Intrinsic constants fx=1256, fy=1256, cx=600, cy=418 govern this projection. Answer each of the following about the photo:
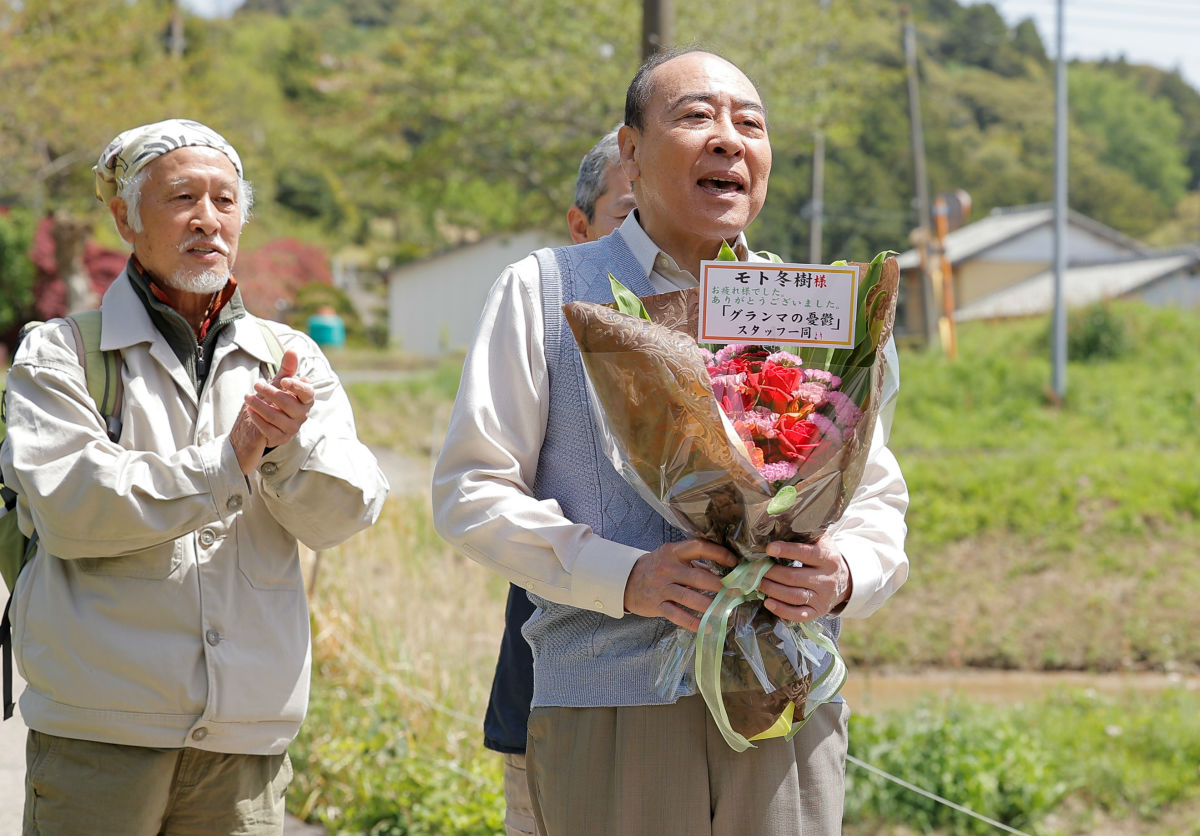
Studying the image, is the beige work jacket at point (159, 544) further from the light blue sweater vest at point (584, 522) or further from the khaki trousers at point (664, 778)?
the khaki trousers at point (664, 778)

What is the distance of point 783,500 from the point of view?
5.78 feet

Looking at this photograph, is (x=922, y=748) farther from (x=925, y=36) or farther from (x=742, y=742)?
(x=925, y=36)

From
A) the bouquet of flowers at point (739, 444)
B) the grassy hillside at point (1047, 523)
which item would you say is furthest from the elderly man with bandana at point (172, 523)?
the grassy hillside at point (1047, 523)

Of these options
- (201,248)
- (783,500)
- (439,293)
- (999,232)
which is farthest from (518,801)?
(999,232)

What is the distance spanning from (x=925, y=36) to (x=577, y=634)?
57.8 m

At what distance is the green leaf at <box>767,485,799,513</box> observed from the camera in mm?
1761

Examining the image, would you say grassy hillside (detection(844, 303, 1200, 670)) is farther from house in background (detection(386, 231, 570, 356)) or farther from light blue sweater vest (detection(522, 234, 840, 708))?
house in background (detection(386, 231, 570, 356))

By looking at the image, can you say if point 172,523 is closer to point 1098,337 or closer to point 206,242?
point 206,242

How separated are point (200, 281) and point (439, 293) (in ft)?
116

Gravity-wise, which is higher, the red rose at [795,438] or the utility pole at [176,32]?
the utility pole at [176,32]

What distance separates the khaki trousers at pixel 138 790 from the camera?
91.4 inches

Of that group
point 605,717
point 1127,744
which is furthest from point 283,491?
point 1127,744

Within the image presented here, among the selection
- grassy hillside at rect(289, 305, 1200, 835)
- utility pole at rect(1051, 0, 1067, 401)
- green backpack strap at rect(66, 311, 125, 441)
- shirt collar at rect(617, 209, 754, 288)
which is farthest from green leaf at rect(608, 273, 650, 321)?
utility pole at rect(1051, 0, 1067, 401)

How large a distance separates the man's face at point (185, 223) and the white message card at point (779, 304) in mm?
1122
